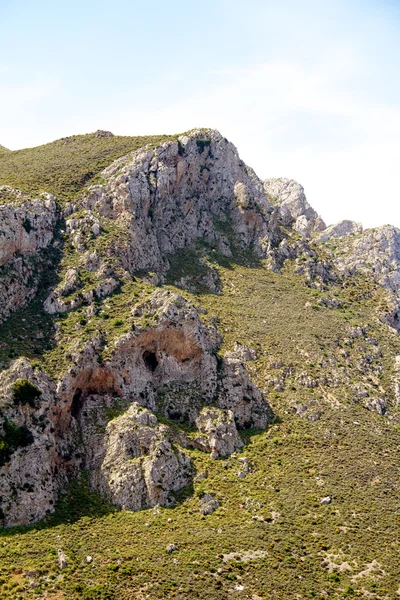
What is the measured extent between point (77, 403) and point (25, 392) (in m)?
9.70

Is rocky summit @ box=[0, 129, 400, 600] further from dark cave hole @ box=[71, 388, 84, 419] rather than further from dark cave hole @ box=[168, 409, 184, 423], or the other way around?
dark cave hole @ box=[71, 388, 84, 419]

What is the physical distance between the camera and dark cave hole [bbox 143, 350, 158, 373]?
293 feet

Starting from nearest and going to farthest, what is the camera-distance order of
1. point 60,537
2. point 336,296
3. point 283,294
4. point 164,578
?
point 164,578 < point 60,537 < point 283,294 < point 336,296

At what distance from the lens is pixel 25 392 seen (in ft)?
243

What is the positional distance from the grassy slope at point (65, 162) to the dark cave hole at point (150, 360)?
43745 mm

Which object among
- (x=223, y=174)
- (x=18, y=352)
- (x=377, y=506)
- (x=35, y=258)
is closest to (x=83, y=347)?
(x=18, y=352)

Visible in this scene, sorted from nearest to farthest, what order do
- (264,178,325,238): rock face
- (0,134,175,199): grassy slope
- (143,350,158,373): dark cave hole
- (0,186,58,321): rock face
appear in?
(143,350,158,373): dark cave hole < (0,186,58,321): rock face < (0,134,175,199): grassy slope < (264,178,325,238): rock face

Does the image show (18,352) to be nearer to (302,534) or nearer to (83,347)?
(83,347)

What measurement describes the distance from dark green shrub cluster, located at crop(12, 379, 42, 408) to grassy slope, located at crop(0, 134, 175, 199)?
5038cm

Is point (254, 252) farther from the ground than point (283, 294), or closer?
farther from the ground

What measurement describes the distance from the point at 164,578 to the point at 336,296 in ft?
271

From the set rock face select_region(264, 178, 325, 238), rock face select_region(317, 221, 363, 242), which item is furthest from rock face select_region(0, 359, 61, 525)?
rock face select_region(317, 221, 363, 242)

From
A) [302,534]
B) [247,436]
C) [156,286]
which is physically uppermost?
[156,286]

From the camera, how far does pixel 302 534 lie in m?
68.3
